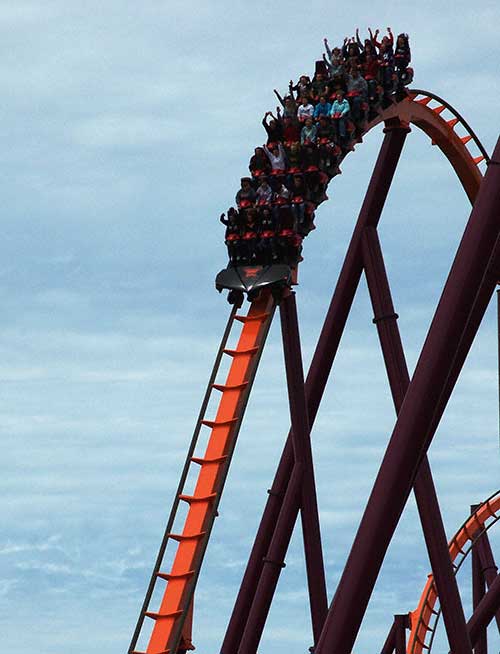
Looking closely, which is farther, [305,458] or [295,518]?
[295,518]

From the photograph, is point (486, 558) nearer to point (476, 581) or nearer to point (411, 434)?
point (476, 581)

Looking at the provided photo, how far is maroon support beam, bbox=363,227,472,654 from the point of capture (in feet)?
41.0

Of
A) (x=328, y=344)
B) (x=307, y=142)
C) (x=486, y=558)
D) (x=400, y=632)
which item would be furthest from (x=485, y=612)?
(x=307, y=142)

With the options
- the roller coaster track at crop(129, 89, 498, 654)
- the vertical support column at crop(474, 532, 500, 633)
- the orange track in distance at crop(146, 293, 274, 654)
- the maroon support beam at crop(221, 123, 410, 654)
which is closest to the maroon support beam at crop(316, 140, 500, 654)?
the roller coaster track at crop(129, 89, 498, 654)

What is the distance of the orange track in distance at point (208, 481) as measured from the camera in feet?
33.7

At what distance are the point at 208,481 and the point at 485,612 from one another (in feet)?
21.7

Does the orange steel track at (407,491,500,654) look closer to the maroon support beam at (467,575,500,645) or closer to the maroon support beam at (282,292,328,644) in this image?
the maroon support beam at (467,575,500,645)

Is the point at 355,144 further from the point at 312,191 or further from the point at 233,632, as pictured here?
the point at 233,632

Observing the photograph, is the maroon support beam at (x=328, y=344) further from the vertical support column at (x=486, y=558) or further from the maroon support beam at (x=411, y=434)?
the maroon support beam at (x=411, y=434)

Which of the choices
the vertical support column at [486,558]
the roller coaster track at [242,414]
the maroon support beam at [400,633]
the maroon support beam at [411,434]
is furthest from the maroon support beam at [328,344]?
the maroon support beam at [411,434]

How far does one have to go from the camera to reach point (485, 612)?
649 inches

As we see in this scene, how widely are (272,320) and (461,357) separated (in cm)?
165

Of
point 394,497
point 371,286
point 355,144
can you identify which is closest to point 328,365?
point 371,286

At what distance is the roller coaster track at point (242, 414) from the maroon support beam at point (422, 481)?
86mm
